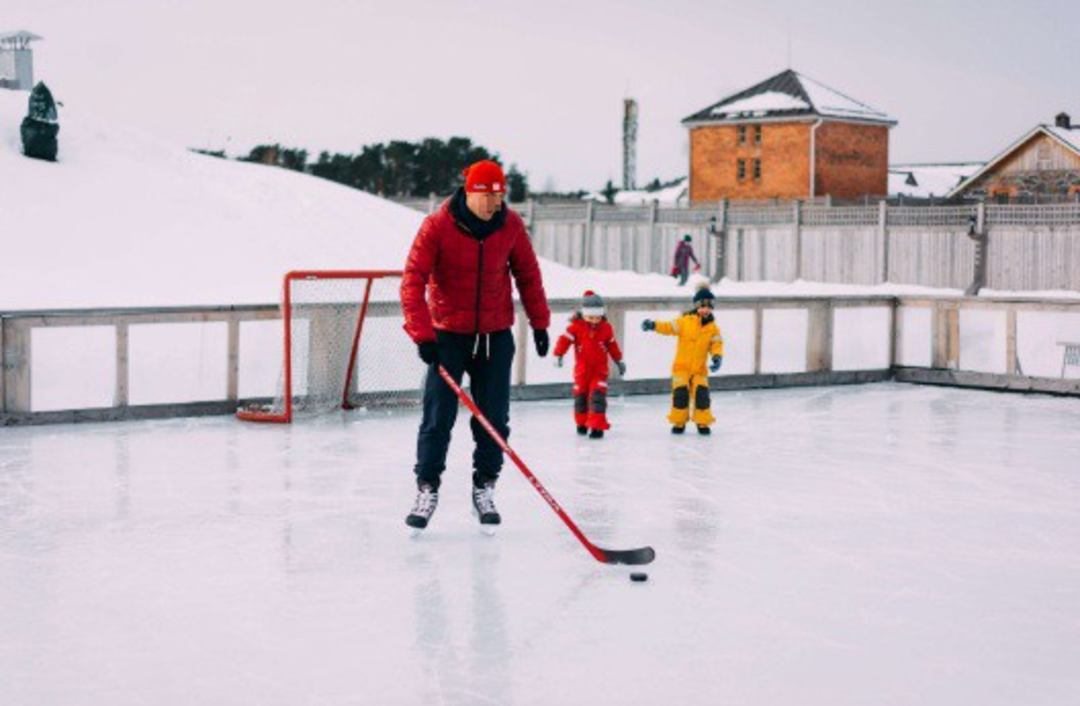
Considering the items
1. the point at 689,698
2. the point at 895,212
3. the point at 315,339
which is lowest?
the point at 689,698

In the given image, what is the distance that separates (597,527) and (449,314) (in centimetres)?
128

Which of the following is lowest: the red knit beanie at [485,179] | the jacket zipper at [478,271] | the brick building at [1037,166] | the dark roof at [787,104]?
the jacket zipper at [478,271]

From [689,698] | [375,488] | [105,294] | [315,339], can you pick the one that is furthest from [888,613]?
[105,294]

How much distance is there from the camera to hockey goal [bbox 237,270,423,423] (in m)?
12.1

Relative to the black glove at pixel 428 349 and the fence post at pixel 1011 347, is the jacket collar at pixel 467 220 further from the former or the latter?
the fence post at pixel 1011 347

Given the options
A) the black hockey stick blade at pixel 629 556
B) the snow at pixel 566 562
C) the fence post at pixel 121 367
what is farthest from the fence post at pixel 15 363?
the black hockey stick blade at pixel 629 556

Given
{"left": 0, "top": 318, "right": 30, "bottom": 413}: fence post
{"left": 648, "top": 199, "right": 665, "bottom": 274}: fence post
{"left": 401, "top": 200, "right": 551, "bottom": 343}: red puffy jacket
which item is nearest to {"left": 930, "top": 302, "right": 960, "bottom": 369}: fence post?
{"left": 0, "top": 318, "right": 30, "bottom": 413}: fence post

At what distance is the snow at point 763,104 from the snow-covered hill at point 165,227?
44.7 feet

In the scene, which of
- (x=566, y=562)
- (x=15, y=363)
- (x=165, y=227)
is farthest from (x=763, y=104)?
(x=566, y=562)

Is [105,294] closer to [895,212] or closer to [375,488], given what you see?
[895,212]

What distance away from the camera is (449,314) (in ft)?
23.6

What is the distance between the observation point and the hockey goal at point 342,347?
1205 cm

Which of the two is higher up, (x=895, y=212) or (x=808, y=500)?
(x=895, y=212)

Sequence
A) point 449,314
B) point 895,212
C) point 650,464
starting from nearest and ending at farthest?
point 449,314, point 650,464, point 895,212
